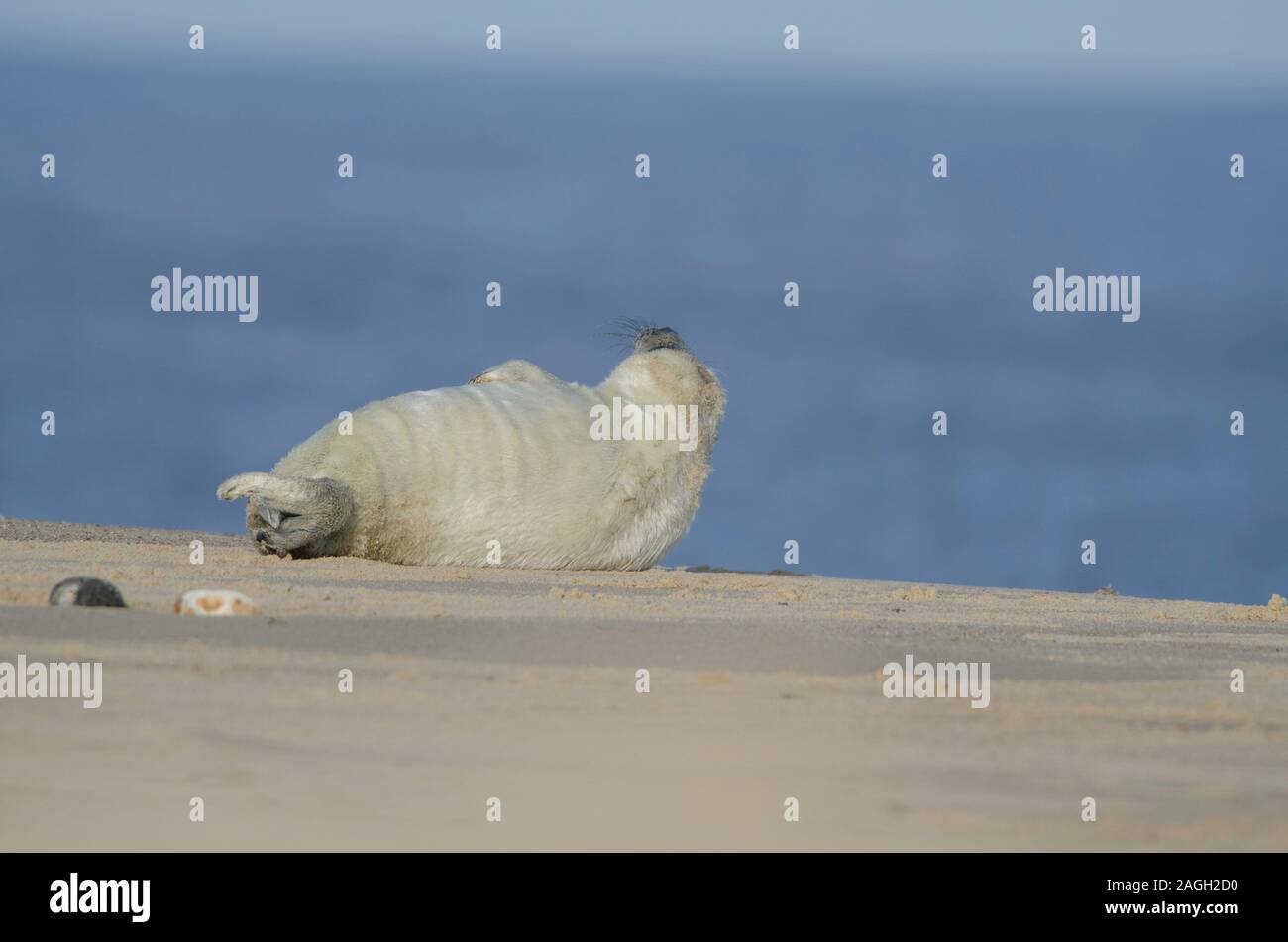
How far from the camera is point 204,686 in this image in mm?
5758

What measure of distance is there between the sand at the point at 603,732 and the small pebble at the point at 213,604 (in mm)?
112

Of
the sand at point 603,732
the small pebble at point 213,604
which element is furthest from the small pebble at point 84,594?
the small pebble at point 213,604

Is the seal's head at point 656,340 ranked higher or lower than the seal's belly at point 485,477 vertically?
higher

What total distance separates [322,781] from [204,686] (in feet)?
3.96

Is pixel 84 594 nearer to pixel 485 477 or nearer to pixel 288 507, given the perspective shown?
pixel 288 507

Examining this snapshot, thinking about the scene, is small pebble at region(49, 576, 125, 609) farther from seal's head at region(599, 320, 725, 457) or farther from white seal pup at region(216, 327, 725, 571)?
seal's head at region(599, 320, 725, 457)

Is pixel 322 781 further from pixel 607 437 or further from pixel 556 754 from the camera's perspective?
pixel 607 437

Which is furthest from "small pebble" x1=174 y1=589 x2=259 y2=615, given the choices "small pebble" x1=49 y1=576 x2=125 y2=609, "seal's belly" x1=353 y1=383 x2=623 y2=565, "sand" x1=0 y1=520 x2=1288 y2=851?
"seal's belly" x1=353 y1=383 x2=623 y2=565

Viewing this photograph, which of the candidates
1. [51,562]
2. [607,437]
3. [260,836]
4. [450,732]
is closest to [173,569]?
[51,562]

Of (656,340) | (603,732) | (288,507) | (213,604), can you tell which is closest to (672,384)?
(656,340)

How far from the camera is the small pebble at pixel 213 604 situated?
728 centimetres

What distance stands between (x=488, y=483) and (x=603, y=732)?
19.7 feet

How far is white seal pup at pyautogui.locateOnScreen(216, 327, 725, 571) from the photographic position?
436 inches

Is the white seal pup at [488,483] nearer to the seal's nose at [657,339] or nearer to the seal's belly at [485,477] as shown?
the seal's belly at [485,477]
